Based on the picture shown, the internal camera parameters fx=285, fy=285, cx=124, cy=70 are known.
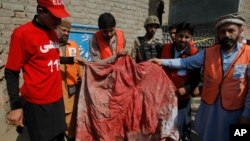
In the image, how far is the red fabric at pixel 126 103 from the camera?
3.19 metres

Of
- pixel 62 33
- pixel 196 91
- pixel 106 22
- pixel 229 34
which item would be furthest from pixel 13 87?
pixel 196 91

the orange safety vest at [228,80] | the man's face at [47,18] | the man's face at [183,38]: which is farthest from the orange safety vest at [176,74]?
the man's face at [47,18]

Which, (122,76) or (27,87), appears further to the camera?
(122,76)

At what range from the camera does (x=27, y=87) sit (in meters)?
2.59

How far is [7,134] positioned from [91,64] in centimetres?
253

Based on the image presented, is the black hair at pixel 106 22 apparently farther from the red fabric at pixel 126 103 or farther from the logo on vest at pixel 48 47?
the logo on vest at pixel 48 47

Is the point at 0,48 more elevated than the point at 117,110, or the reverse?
the point at 0,48

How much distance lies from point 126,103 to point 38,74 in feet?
3.51

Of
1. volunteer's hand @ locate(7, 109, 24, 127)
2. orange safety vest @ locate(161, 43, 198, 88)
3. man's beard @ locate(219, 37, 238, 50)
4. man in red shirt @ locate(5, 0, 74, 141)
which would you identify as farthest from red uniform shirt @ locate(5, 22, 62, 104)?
man's beard @ locate(219, 37, 238, 50)

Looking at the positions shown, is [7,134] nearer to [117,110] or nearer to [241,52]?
[117,110]

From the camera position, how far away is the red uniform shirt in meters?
2.42

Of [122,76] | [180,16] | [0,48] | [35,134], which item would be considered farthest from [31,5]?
[180,16]

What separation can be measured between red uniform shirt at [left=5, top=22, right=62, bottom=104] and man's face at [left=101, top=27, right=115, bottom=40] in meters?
0.85

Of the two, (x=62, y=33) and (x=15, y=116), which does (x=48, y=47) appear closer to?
(x=15, y=116)
